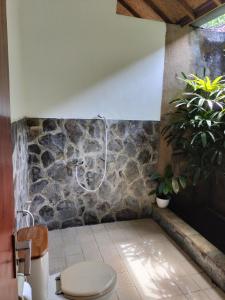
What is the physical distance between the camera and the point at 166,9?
2908 mm

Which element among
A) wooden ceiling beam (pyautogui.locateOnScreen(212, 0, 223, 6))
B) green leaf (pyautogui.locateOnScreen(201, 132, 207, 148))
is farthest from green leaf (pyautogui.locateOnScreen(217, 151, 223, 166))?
wooden ceiling beam (pyautogui.locateOnScreen(212, 0, 223, 6))

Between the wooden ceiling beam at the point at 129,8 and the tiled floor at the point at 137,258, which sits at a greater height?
the wooden ceiling beam at the point at 129,8

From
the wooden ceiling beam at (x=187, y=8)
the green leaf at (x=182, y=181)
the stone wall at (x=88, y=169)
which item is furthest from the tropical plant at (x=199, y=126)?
the wooden ceiling beam at (x=187, y=8)

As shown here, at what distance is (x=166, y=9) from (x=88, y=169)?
7.16ft

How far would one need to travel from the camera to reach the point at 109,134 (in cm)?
299

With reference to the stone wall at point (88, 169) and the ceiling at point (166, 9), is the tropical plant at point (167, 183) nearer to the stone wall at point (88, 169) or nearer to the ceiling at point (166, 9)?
the stone wall at point (88, 169)

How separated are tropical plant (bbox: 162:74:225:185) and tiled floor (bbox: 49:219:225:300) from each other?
89 cm

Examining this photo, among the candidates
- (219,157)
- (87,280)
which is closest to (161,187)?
(219,157)

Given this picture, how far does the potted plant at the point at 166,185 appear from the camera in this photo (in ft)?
9.79

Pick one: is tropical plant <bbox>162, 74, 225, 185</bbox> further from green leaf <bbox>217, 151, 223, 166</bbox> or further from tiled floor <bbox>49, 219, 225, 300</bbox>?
tiled floor <bbox>49, 219, 225, 300</bbox>

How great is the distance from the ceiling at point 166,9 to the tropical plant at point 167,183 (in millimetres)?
1879

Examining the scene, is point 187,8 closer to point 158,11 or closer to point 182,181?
point 158,11

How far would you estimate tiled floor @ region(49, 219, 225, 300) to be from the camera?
1.98m

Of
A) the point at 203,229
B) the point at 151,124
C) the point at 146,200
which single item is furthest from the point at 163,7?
the point at 203,229
